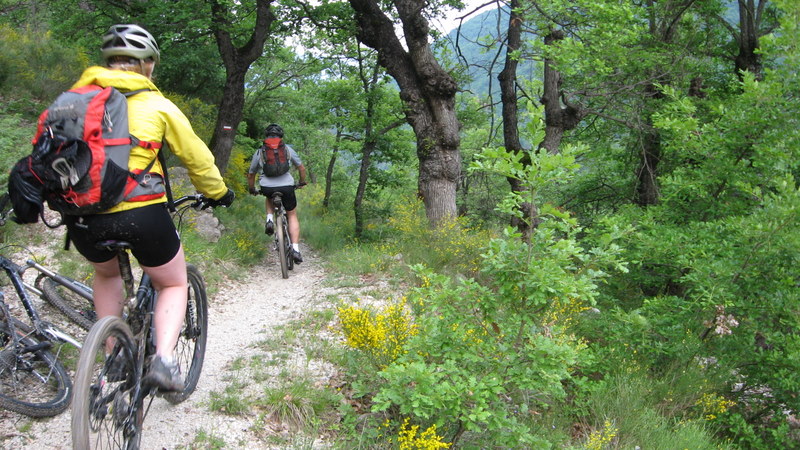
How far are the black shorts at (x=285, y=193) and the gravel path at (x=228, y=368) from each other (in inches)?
42.6

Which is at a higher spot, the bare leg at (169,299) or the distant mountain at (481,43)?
the distant mountain at (481,43)

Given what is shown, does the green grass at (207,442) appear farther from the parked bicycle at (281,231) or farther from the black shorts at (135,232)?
the parked bicycle at (281,231)

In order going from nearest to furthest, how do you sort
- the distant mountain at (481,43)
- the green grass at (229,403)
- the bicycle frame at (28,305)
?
1. the bicycle frame at (28,305)
2. the green grass at (229,403)
3. the distant mountain at (481,43)

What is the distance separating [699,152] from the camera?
5.43 metres

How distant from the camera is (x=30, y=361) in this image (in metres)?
3.28

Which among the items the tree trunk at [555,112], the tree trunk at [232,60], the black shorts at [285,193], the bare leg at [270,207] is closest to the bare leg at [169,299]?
the black shorts at [285,193]

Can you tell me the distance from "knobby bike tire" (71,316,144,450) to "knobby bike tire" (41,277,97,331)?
1.93m

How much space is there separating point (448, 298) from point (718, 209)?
3888mm

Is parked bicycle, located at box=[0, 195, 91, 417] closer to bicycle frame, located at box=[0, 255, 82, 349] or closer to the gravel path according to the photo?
bicycle frame, located at box=[0, 255, 82, 349]

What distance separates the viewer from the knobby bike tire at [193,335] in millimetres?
3525

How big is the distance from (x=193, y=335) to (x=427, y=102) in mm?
5991

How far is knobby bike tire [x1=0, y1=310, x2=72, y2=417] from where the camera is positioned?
3.09 metres

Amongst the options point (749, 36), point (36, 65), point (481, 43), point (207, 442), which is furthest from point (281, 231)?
point (749, 36)

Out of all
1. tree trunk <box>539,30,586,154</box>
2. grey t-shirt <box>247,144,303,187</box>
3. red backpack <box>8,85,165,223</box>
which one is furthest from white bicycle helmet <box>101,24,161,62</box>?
tree trunk <box>539,30,586,154</box>
